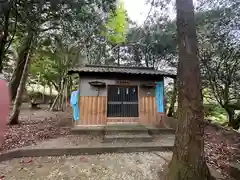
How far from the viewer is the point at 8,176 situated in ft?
11.3

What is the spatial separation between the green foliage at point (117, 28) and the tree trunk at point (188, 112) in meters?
8.58

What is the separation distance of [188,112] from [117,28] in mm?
10017

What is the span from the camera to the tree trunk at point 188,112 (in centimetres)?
292

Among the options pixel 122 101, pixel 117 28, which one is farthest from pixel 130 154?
pixel 117 28

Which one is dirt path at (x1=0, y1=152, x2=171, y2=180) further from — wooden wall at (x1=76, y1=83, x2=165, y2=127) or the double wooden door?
the double wooden door

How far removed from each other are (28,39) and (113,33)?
233 inches

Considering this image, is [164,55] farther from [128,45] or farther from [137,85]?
[137,85]

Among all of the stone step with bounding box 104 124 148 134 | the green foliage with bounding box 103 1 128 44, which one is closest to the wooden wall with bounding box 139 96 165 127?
the stone step with bounding box 104 124 148 134

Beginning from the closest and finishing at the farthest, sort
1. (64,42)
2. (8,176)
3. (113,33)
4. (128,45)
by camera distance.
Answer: (8,176) → (64,42) → (113,33) → (128,45)

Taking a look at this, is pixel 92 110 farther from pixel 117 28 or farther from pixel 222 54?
pixel 117 28

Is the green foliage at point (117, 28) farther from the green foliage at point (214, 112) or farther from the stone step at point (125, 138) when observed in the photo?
the stone step at point (125, 138)

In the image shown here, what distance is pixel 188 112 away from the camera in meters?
2.95

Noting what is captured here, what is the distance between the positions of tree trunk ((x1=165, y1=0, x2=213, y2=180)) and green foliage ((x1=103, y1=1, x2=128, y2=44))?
858 centimetres

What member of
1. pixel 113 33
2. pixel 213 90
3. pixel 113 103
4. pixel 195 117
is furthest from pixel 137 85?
pixel 113 33
